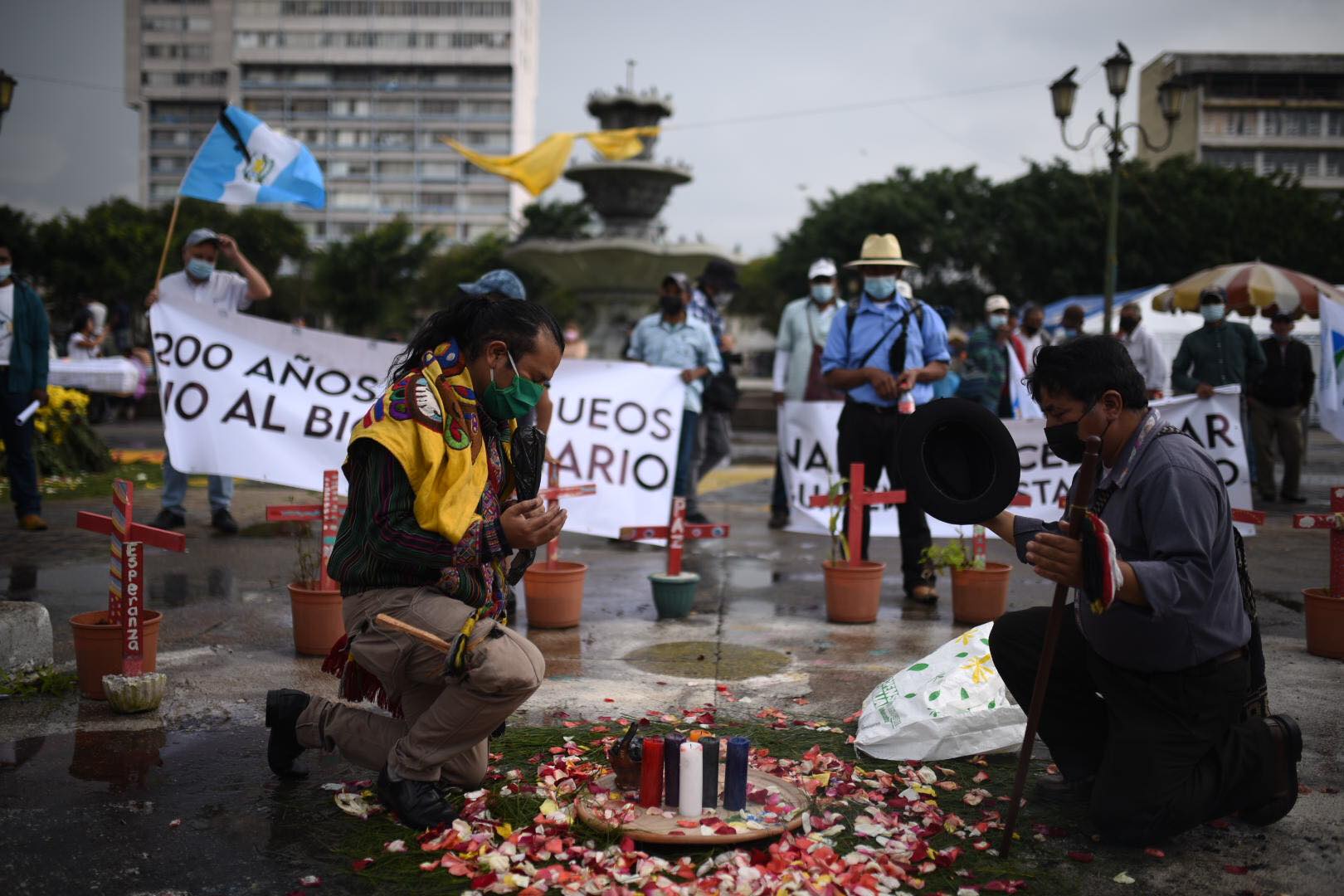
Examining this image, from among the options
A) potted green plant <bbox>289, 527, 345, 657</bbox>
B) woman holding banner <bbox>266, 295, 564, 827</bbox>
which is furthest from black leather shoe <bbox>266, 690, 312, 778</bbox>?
potted green plant <bbox>289, 527, 345, 657</bbox>

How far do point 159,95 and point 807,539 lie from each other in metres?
129

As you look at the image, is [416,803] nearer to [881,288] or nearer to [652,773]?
[652,773]

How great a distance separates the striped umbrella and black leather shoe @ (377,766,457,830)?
14538mm

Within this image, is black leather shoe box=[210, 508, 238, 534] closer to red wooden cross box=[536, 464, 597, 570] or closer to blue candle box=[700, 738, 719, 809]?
red wooden cross box=[536, 464, 597, 570]

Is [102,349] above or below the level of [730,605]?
above

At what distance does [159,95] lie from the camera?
121562 millimetres

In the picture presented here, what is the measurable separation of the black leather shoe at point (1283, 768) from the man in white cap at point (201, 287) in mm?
7027

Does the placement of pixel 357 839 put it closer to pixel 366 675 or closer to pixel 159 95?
pixel 366 675

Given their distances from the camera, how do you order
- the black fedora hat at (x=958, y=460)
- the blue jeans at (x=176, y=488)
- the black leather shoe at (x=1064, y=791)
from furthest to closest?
the blue jeans at (x=176, y=488), the black leather shoe at (x=1064, y=791), the black fedora hat at (x=958, y=460)

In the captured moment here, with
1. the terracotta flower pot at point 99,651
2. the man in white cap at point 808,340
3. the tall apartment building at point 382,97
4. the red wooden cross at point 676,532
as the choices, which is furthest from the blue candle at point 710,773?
the tall apartment building at point 382,97

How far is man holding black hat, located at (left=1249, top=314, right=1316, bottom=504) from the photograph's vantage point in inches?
496

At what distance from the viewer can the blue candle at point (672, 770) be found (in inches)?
147

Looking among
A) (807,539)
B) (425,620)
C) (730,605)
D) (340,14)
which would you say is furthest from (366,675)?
(340,14)

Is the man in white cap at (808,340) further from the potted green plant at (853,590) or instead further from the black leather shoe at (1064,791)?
the black leather shoe at (1064,791)
